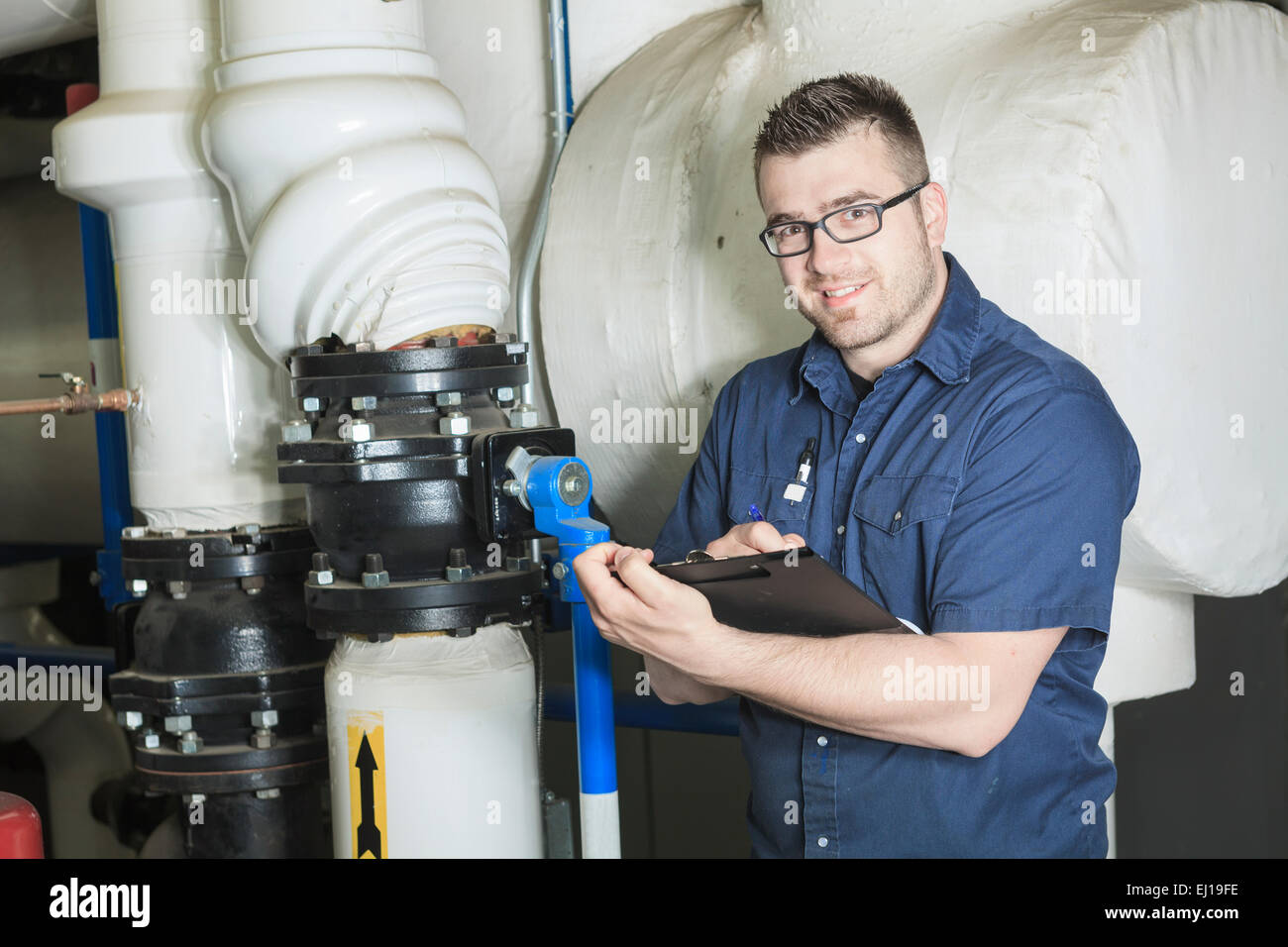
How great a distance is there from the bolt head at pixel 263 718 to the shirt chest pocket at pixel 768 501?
652 millimetres

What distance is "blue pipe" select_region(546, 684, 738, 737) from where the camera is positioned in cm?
174

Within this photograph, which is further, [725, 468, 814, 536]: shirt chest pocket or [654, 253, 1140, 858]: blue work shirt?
[725, 468, 814, 536]: shirt chest pocket

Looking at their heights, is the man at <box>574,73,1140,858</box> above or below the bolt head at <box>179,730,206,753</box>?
above

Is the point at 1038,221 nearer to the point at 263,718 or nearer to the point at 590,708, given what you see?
the point at 590,708

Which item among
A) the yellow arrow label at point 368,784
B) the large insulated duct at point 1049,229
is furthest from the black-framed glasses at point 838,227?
the yellow arrow label at point 368,784

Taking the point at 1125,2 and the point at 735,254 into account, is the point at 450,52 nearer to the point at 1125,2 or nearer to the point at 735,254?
the point at 735,254

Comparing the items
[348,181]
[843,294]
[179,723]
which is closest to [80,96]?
[348,181]

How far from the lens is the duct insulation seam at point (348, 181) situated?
4.86ft

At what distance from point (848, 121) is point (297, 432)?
0.71m

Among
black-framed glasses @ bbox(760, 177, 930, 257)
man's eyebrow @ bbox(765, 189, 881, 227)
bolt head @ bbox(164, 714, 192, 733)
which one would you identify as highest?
man's eyebrow @ bbox(765, 189, 881, 227)

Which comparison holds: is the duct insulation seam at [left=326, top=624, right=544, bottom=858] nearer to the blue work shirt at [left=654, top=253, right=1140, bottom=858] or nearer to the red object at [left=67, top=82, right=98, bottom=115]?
the blue work shirt at [left=654, top=253, right=1140, bottom=858]

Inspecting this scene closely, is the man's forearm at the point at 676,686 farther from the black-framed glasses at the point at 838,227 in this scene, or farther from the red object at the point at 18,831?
Answer: the red object at the point at 18,831

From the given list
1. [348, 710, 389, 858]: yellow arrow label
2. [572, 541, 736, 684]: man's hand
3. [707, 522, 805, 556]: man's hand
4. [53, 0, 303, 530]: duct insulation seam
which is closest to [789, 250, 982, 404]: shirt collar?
[707, 522, 805, 556]: man's hand

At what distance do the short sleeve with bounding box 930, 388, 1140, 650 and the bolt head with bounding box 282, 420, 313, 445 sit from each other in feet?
2.41
